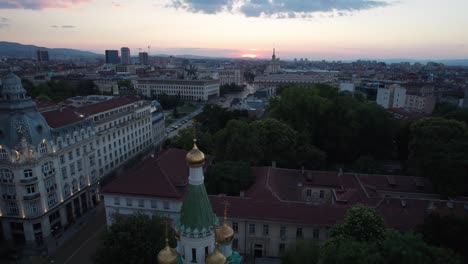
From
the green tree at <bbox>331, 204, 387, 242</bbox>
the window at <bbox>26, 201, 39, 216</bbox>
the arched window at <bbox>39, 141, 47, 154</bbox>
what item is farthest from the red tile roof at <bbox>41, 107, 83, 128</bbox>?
the green tree at <bbox>331, 204, 387, 242</bbox>

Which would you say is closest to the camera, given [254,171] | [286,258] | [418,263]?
[418,263]

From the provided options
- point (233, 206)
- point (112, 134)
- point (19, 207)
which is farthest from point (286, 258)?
point (112, 134)

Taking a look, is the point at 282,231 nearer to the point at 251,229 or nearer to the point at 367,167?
the point at 251,229

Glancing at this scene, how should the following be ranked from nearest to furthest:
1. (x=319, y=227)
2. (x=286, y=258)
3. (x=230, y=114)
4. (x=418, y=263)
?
(x=418, y=263)
(x=286, y=258)
(x=319, y=227)
(x=230, y=114)

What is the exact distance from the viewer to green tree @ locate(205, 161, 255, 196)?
119 feet

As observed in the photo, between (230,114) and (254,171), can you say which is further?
(230,114)

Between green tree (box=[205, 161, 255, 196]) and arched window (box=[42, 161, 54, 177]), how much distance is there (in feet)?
59.1

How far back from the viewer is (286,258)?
25.2 m

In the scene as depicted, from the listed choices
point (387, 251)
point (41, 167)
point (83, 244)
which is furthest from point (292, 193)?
point (41, 167)

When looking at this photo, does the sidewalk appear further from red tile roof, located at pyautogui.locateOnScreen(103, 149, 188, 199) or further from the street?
red tile roof, located at pyautogui.locateOnScreen(103, 149, 188, 199)

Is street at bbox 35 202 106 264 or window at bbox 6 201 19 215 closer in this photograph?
street at bbox 35 202 106 264

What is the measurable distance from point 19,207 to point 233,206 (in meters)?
23.4

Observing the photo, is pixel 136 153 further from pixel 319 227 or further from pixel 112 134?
pixel 319 227

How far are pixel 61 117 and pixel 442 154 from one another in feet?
157
